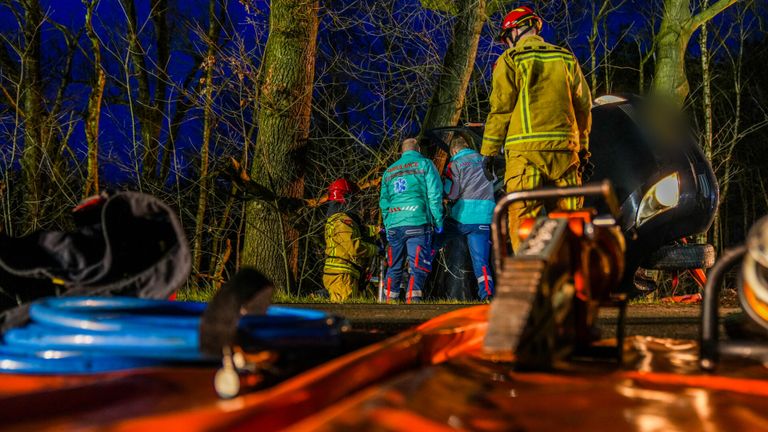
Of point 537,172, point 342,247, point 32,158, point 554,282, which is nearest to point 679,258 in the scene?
point 537,172

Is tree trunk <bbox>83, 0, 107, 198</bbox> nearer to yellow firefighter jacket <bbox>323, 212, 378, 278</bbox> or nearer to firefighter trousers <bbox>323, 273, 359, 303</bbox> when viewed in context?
yellow firefighter jacket <bbox>323, 212, 378, 278</bbox>

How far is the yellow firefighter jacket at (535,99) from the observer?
505 cm

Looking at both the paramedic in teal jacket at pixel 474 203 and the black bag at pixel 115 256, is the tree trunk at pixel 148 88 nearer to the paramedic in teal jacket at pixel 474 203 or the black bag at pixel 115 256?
the paramedic in teal jacket at pixel 474 203

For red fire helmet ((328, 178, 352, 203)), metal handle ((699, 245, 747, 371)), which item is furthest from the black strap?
red fire helmet ((328, 178, 352, 203))

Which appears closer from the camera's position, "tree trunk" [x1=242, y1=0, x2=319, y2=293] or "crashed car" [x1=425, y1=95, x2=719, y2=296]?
"crashed car" [x1=425, y1=95, x2=719, y2=296]

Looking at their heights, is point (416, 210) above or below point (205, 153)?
below

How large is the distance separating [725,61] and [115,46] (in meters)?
19.0

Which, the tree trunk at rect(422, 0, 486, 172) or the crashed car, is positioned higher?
the tree trunk at rect(422, 0, 486, 172)

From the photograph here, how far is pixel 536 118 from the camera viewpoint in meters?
5.07

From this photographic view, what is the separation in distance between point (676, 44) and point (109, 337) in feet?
35.3

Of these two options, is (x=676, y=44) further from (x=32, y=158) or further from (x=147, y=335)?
(x=147, y=335)

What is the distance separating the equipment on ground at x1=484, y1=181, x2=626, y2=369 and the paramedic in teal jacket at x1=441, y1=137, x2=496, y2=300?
5291mm

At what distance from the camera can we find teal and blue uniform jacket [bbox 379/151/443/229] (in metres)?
7.89

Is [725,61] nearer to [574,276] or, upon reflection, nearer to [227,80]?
[227,80]
